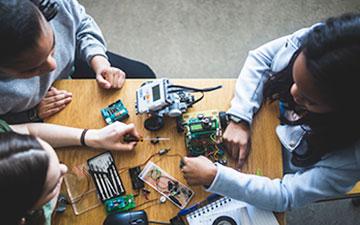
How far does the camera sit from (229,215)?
114cm

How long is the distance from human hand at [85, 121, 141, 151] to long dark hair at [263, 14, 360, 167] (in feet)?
1.87

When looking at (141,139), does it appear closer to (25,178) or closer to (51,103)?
(51,103)

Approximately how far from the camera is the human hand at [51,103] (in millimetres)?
1210

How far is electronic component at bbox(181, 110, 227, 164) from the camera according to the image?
1.16 metres

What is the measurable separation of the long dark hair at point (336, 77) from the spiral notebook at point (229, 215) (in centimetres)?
25

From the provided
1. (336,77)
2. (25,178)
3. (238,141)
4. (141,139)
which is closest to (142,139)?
(141,139)

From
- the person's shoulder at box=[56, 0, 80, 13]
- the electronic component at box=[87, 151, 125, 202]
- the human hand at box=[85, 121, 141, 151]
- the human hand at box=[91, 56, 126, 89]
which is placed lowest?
the electronic component at box=[87, 151, 125, 202]

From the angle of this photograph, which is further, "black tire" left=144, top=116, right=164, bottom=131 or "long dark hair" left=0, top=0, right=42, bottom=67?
"black tire" left=144, top=116, right=164, bottom=131

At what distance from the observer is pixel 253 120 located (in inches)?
48.0

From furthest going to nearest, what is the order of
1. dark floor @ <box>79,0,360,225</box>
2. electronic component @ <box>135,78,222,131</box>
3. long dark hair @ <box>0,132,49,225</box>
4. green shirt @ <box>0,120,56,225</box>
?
1. dark floor @ <box>79,0,360,225</box>
2. electronic component @ <box>135,78,222,131</box>
3. green shirt @ <box>0,120,56,225</box>
4. long dark hair @ <box>0,132,49,225</box>

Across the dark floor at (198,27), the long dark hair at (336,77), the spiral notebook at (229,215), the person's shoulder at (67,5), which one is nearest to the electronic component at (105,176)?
the spiral notebook at (229,215)

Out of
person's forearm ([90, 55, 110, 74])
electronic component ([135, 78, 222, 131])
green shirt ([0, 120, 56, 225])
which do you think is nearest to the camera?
green shirt ([0, 120, 56, 225])

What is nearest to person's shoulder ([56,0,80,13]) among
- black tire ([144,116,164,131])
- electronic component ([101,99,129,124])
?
electronic component ([101,99,129,124])

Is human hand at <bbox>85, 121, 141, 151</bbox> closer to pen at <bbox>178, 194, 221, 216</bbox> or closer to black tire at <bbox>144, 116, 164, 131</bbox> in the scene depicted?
black tire at <bbox>144, 116, 164, 131</bbox>
